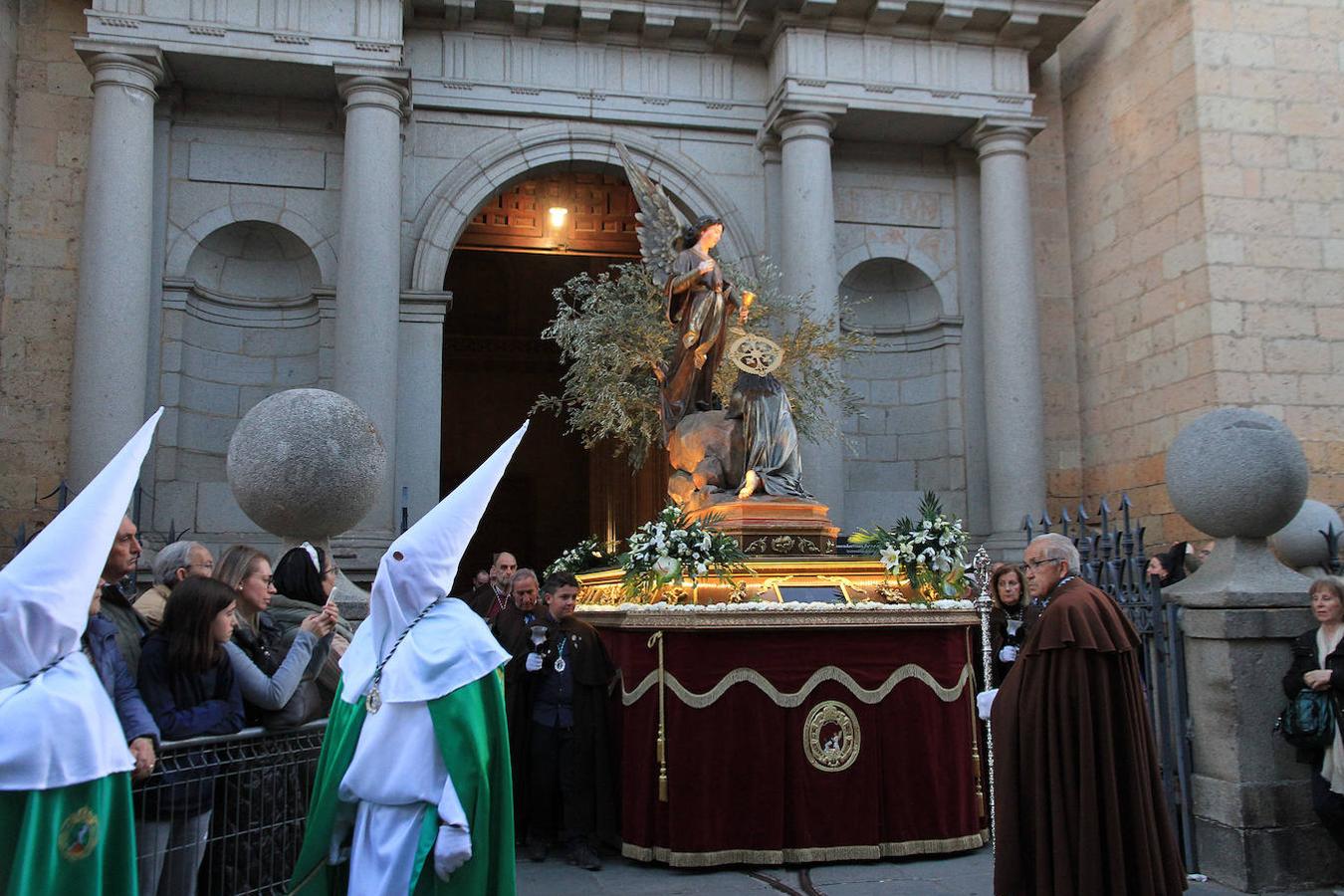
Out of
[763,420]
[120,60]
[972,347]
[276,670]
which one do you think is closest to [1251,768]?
[763,420]

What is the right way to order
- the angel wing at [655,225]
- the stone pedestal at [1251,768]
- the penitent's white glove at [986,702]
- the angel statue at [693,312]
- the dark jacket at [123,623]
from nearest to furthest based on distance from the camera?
the dark jacket at [123,623] → the penitent's white glove at [986,702] → the stone pedestal at [1251,768] → the angel statue at [693,312] → the angel wing at [655,225]

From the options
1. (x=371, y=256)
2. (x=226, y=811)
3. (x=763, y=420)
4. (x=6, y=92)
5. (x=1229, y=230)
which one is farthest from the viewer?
(x=1229, y=230)

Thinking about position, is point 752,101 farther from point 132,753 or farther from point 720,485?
point 132,753

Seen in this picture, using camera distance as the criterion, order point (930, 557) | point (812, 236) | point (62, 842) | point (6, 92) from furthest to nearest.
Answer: point (812, 236) → point (6, 92) → point (930, 557) → point (62, 842)

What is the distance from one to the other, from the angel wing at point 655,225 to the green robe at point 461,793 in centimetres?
634

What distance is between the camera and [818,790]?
7.26m

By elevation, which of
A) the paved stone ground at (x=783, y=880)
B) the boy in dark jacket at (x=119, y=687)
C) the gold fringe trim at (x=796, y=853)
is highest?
the boy in dark jacket at (x=119, y=687)

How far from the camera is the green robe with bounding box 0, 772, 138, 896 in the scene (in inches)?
130

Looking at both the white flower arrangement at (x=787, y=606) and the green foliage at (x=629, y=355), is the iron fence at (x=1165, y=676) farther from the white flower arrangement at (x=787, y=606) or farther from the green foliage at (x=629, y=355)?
the green foliage at (x=629, y=355)

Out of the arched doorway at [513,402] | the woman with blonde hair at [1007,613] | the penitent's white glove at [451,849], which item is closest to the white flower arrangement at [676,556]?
the woman with blonde hair at [1007,613]

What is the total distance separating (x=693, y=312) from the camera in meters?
9.03

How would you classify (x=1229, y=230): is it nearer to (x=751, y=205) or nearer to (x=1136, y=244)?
(x=1136, y=244)

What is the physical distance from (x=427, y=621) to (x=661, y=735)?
3.39 meters

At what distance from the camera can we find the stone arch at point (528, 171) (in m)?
14.3
